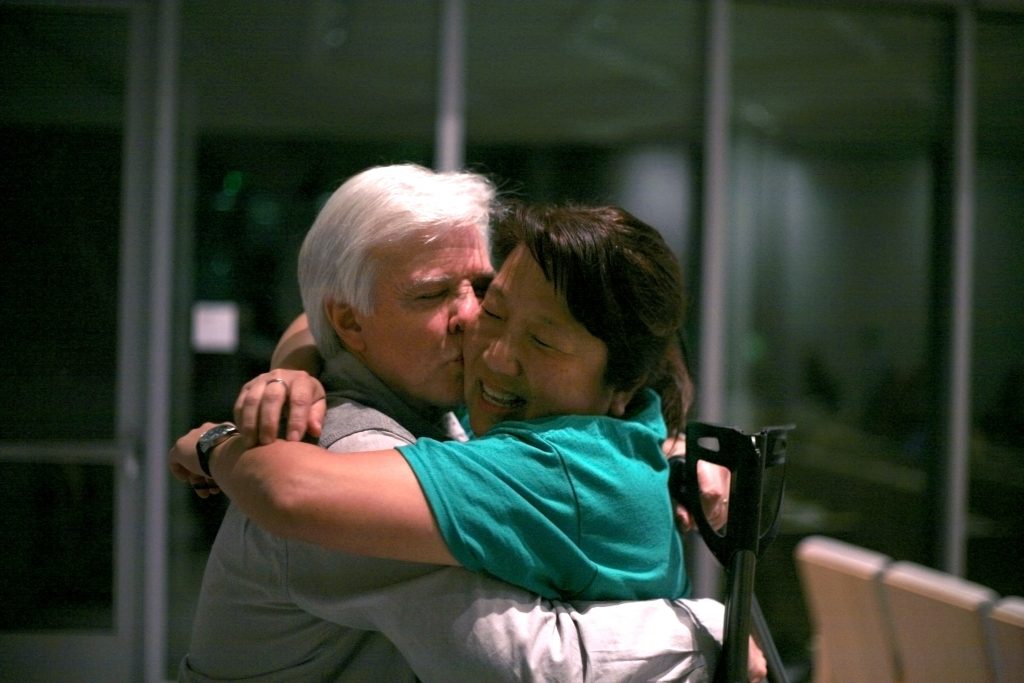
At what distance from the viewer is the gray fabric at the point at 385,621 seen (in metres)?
0.92

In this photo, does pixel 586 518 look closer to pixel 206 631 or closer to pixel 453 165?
pixel 206 631

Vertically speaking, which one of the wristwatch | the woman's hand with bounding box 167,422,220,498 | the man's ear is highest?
the man's ear

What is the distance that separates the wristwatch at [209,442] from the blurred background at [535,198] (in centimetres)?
230

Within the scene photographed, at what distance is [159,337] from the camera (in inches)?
131

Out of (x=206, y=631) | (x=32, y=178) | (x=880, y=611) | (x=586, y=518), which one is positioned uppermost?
(x=32, y=178)

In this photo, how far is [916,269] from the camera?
12.6ft

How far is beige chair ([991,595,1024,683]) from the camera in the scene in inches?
78.3

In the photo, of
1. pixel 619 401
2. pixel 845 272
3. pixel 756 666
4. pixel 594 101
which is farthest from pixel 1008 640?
pixel 594 101

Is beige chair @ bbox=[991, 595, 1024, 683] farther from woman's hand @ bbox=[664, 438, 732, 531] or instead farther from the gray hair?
the gray hair

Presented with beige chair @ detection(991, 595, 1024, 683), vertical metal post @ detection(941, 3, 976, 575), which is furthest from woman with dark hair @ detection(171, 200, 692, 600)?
vertical metal post @ detection(941, 3, 976, 575)

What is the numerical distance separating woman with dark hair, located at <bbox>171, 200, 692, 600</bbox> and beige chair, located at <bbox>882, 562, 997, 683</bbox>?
4.52ft

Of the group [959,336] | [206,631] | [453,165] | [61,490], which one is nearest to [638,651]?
[206,631]

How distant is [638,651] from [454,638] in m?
0.22

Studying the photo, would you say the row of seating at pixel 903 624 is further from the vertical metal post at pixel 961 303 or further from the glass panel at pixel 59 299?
the glass panel at pixel 59 299
